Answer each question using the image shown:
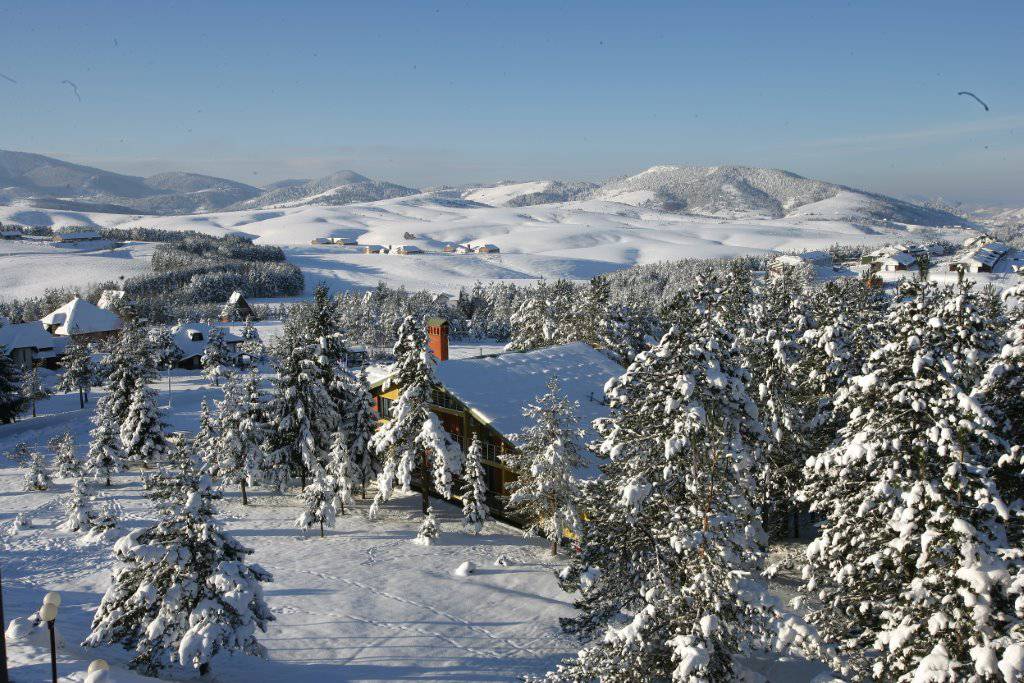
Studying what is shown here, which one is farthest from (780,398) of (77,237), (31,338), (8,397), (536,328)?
(77,237)

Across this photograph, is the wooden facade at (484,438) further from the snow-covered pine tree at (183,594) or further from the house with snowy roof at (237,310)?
the house with snowy roof at (237,310)

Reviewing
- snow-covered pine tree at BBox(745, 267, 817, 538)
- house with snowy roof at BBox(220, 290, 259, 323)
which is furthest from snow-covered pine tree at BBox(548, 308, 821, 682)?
house with snowy roof at BBox(220, 290, 259, 323)

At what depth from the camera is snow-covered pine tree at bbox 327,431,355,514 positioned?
28.4 metres

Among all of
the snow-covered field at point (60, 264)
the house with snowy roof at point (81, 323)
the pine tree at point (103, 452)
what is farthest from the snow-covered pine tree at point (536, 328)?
the snow-covered field at point (60, 264)

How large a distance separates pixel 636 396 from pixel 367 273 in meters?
144

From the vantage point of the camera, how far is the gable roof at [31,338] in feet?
210

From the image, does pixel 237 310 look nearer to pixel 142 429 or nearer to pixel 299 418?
pixel 142 429

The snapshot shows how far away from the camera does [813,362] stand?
2697cm

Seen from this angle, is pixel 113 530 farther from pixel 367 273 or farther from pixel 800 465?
pixel 367 273

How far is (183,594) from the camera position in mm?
15406

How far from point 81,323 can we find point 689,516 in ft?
253

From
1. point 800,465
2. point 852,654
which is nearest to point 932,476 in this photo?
point 852,654

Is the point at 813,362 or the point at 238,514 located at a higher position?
the point at 813,362

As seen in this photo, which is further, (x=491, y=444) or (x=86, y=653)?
(x=491, y=444)
